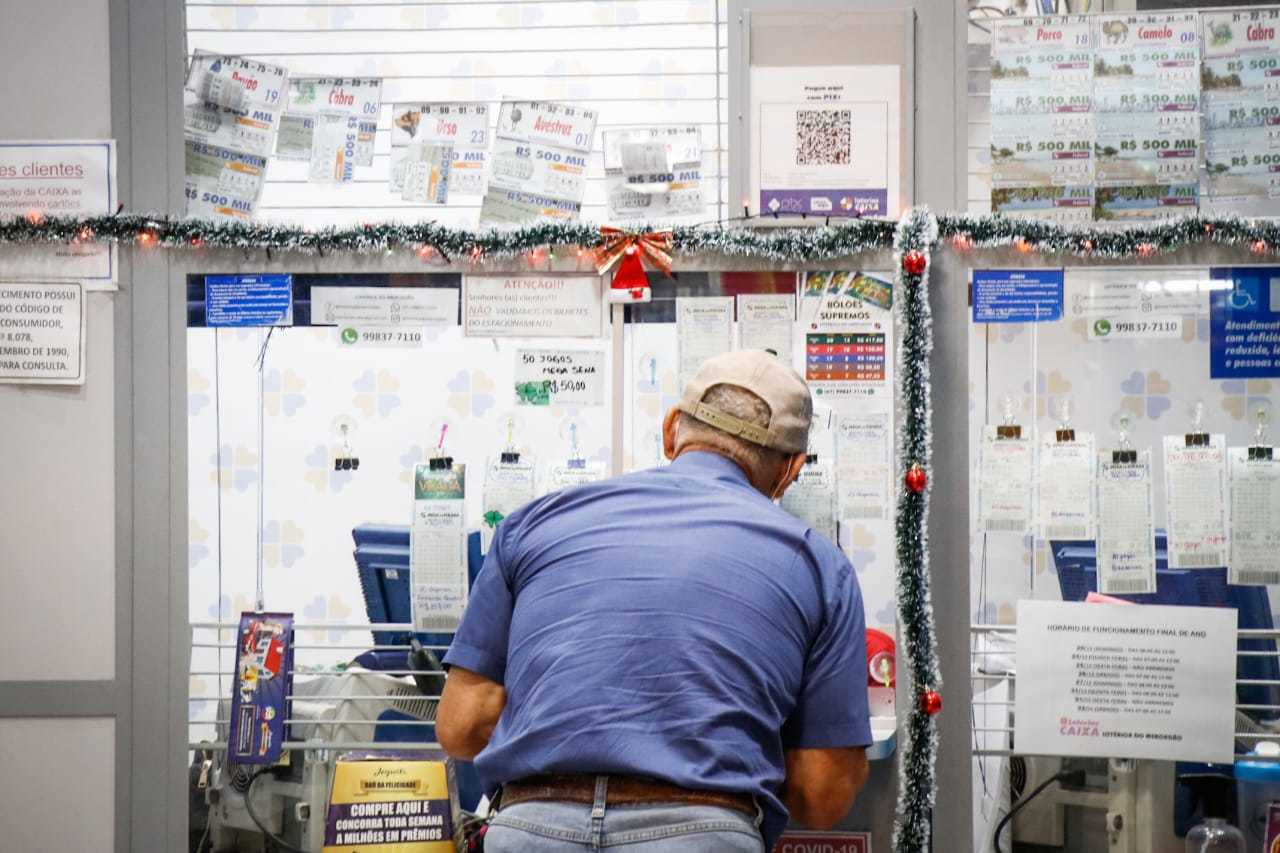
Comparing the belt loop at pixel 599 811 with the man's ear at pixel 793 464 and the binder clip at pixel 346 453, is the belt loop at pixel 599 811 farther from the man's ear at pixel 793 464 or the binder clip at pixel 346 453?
the binder clip at pixel 346 453

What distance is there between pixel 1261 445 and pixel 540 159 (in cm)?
170

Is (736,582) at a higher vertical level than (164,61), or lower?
lower

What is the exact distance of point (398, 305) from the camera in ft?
9.41

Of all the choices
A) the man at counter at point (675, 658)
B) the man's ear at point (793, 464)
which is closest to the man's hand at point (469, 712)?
the man at counter at point (675, 658)

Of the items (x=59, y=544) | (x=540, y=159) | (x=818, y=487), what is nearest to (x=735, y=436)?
(x=818, y=487)

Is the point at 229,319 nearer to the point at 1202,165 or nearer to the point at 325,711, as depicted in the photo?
the point at 325,711

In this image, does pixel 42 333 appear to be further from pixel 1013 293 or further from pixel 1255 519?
pixel 1255 519

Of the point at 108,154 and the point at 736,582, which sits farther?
the point at 108,154

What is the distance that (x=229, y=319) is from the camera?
289cm

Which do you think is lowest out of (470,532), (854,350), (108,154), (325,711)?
(325,711)

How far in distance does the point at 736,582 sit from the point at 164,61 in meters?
1.89

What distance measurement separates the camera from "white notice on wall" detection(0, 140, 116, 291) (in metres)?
2.87

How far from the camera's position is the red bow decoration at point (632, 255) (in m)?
2.79

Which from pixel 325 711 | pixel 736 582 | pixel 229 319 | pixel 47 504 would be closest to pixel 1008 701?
pixel 736 582
